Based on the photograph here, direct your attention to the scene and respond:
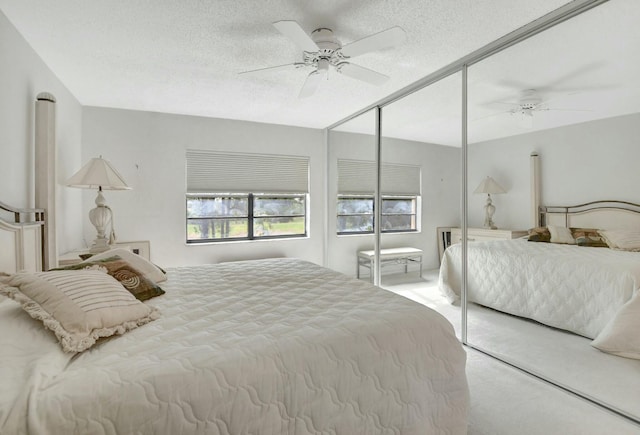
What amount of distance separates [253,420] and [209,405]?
0.51 ft

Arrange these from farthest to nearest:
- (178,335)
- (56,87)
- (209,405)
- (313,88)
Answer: (56,87) < (313,88) < (178,335) < (209,405)

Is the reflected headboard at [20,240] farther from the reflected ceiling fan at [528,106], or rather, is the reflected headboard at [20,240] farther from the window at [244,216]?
the reflected ceiling fan at [528,106]

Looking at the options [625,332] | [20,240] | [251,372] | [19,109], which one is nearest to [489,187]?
[625,332]

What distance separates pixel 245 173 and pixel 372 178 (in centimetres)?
177

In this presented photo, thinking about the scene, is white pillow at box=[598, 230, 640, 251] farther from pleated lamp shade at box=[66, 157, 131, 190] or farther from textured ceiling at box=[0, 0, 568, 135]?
pleated lamp shade at box=[66, 157, 131, 190]

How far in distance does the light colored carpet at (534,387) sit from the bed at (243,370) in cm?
50

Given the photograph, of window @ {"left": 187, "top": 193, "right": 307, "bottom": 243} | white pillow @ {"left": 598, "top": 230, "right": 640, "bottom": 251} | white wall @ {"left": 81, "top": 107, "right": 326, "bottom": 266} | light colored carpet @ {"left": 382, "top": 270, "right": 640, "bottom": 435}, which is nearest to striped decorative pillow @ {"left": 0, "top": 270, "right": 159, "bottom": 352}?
light colored carpet @ {"left": 382, "top": 270, "right": 640, "bottom": 435}

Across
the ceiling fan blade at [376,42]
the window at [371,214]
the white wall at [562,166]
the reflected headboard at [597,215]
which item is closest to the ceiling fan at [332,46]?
the ceiling fan blade at [376,42]

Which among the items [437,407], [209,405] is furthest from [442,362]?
[209,405]

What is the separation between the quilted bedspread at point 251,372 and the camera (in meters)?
0.92

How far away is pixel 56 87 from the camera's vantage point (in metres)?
2.99

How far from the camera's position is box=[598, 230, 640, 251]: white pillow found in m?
1.75

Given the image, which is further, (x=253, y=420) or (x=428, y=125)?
(x=428, y=125)

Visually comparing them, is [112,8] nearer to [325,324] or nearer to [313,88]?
[313,88]
